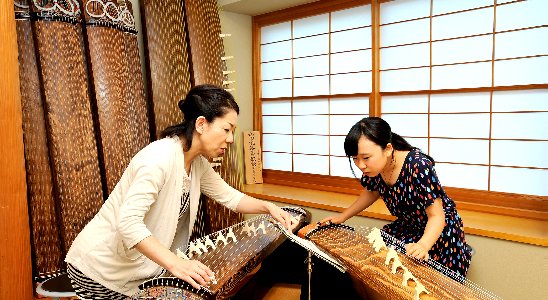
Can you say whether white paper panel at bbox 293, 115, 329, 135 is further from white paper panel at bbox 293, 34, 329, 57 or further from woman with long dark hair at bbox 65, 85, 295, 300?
woman with long dark hair at bbox 65, 85, 295, 300

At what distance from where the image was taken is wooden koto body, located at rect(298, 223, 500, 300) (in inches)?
50.1

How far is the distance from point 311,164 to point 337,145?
359mm

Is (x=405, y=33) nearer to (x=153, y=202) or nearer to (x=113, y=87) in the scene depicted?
(x=113, y=87)

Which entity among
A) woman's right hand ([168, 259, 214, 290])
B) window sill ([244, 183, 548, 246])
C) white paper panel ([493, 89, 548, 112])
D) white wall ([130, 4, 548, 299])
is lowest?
white wall ([130, 4, 548, 299])

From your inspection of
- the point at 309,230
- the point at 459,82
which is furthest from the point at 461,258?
the point at 459,82

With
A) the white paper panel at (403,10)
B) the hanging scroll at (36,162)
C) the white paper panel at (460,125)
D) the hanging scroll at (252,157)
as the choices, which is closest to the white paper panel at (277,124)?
the hanging scroll at (252,157)

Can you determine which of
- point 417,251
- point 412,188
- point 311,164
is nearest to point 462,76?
point 412,188

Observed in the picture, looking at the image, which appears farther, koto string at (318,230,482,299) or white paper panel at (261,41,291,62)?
white paper panel at (261,41,291,62)

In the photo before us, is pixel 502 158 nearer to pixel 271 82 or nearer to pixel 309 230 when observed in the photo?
pixel 309 230

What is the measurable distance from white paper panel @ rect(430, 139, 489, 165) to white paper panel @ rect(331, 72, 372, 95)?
735 millimetres

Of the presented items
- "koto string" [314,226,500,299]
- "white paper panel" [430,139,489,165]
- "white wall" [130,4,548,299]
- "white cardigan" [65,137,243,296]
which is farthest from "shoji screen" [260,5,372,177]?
"white cardigan" [65,137,243,296]

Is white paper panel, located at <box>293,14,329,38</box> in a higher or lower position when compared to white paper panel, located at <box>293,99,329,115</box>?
higher

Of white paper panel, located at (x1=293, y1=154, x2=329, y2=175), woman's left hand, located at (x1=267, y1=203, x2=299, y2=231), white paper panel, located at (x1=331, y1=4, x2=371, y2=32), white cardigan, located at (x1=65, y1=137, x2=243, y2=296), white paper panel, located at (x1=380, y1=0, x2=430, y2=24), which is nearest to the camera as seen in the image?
white cardigan, located at (x1=65, y1=137, x2=243, y2=296)

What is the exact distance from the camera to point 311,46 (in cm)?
357
